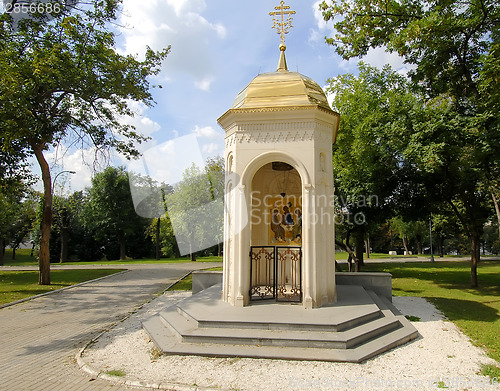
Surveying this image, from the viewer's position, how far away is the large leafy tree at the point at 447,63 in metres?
11.6

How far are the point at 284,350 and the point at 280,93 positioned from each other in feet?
21.0

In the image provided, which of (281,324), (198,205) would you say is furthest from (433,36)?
(198,205)

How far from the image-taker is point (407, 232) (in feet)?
140

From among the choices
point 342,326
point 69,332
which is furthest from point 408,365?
point 69,332

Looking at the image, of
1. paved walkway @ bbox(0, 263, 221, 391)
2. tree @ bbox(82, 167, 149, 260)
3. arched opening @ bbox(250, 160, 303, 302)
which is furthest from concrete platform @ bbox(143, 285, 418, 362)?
Answer: tree @ bbox(82, 167, 149, 260)

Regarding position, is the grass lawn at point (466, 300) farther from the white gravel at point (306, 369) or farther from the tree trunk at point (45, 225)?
the tree trunk at point (45, 225)

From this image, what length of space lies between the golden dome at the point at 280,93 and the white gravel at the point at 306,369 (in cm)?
601

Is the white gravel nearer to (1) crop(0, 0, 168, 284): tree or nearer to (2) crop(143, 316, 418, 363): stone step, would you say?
(2) crop(143, 316, 418, 363): stone step

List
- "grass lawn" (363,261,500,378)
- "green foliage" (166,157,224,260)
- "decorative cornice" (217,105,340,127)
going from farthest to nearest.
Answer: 1. "green foliage" (166,157,224,260)
2. "decorative cornice" (217,105,340,127)
3. "grass lawn" (363,261,500,378)

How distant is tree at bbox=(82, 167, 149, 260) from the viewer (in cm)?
4016

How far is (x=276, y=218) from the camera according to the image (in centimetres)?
1016

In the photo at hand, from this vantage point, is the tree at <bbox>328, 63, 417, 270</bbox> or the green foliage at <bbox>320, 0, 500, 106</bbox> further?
the tree at <bbox>328, 63, 417, 270</bbox>

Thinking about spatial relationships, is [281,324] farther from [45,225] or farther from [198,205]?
[198,205]

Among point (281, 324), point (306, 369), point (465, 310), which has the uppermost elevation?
point (281, 324)
